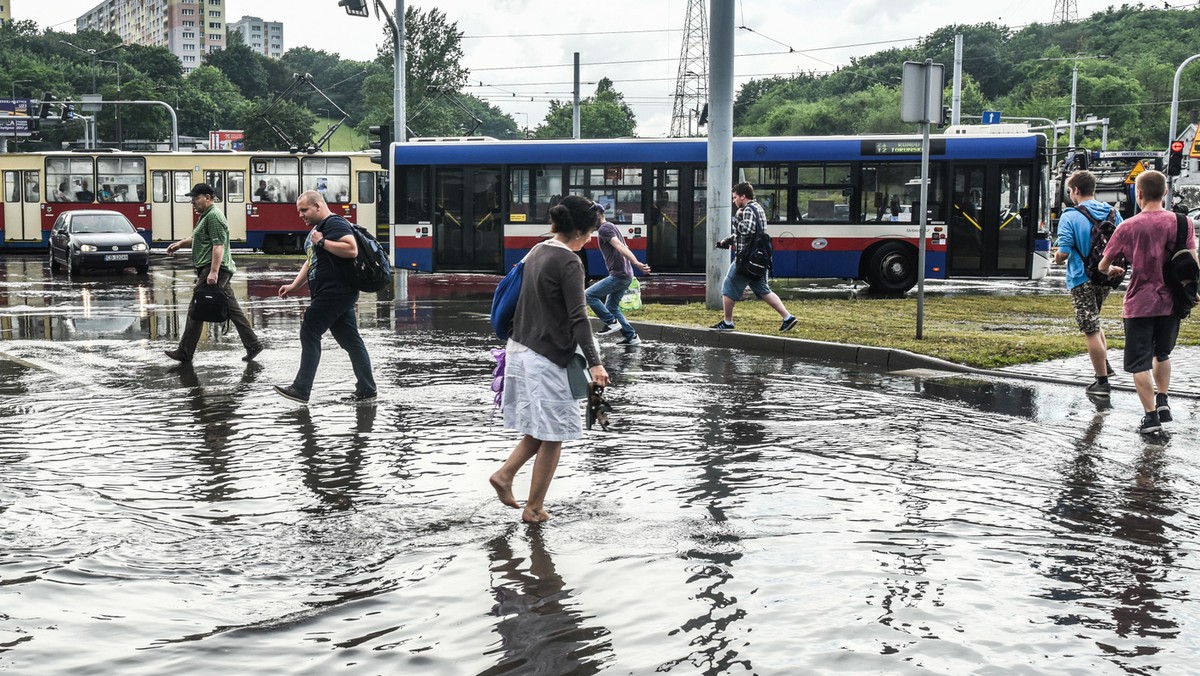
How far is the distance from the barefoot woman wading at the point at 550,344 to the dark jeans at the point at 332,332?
4.06m

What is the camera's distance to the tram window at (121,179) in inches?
1556

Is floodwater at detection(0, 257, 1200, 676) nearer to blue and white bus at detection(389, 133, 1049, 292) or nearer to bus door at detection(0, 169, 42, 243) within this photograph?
blue and white bus at detection(389, 133, 1049, 292)

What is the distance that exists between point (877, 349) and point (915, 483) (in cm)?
563

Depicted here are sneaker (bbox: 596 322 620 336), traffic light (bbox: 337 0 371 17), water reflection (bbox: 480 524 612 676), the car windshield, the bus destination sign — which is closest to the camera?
water reflection (bbox: 480 524 612 676)

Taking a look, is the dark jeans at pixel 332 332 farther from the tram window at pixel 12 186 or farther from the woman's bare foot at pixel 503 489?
the tram window at pixel 12 186

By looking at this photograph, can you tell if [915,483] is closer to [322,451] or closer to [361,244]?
[322,451]

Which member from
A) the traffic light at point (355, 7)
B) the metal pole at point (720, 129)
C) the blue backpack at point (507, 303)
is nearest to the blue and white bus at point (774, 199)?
the traffic light at point (355, 7)

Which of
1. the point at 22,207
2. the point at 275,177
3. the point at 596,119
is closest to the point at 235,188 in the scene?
the point at 275,177

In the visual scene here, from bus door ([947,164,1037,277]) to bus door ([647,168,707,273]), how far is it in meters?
4.79

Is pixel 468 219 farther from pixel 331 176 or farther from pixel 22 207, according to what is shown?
pixel 22 207

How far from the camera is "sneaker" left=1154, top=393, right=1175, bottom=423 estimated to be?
8.83 m

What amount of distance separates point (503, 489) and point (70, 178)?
37.9m

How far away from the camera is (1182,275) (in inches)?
346

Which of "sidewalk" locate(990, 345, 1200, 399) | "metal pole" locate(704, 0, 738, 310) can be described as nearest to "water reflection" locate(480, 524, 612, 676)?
"sidewalk" locate(990, 345, 1200, 399)
